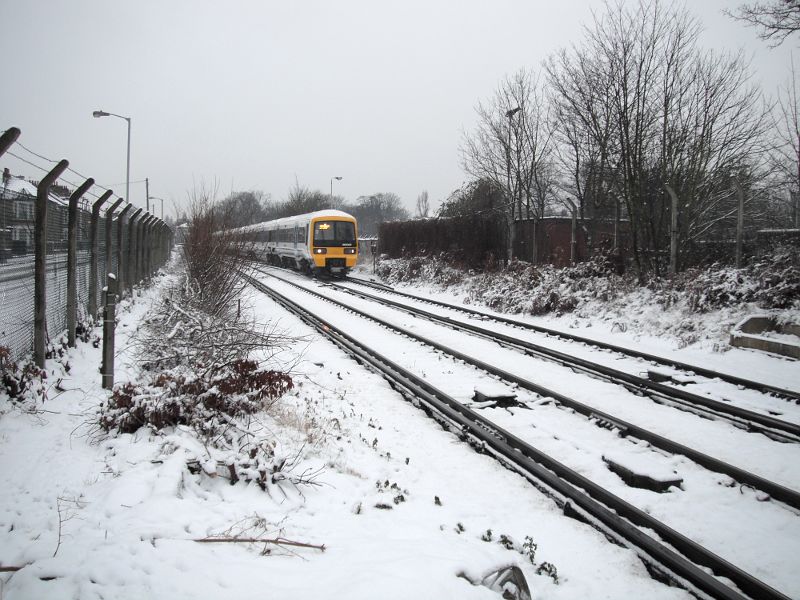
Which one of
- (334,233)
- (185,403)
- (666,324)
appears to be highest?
(334,233)

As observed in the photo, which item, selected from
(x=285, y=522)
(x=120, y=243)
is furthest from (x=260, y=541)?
(x=120, y=243)

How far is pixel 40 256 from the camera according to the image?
6.03 metres

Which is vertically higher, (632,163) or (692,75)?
(692,75)

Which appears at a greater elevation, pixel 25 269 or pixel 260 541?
pixel 25 269

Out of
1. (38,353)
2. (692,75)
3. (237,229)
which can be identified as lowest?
(38,353)

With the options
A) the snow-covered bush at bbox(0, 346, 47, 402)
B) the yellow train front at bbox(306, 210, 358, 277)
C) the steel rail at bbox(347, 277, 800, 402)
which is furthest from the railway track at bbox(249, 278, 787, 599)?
the yellow train front at bbox(306, 210, 358, 277)

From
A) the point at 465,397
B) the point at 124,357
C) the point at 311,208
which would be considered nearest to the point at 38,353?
the point at 124,357

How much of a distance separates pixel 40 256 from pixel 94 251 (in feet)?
10.4

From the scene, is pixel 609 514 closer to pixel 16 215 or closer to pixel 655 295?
pixel 16 215

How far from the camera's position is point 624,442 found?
5086 millimetres

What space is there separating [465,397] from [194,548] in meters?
4.16

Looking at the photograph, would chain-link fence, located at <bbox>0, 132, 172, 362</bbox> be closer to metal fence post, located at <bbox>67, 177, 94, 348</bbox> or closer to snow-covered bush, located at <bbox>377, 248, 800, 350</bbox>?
metal fence post, located at <bbox>67, 177, 94, 348</bbox>

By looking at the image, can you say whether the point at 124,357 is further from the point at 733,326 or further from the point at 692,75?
the point at 692,75

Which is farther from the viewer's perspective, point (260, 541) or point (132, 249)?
point (132, 249)
